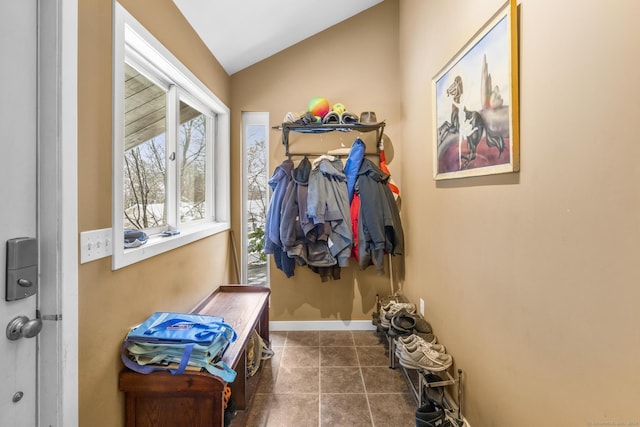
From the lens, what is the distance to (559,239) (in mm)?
1025

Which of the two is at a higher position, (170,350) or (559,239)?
(559,239)

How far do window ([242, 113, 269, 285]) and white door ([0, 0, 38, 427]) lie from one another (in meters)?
2.11

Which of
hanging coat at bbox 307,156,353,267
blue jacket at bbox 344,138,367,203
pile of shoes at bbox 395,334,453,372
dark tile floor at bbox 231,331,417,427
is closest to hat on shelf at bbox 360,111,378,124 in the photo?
blue jacket at bbox 344,138,367,203

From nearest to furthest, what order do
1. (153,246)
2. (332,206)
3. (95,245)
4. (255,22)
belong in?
(95,245) < (153,246) < (255,22) < (332,206)

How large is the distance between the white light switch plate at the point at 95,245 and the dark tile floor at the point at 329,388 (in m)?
1.22

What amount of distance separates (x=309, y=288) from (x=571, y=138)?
2.47 m

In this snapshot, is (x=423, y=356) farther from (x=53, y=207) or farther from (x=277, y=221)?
(x=53, y=207)

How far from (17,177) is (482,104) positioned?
72.3 inches

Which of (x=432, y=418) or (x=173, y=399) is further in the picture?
(x=432, y=418)

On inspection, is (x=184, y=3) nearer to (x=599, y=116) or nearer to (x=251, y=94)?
(x=251, y=94)

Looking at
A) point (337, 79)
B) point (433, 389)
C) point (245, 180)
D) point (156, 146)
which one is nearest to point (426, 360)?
point (433, 389)

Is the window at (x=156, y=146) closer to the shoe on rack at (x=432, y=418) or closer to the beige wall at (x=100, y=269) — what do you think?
the beige wall at (x=100, y=269)

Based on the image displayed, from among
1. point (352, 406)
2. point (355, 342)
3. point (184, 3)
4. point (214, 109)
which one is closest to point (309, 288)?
point (355, 342)

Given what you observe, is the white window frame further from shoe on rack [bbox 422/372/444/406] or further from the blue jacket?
shoe on rack [bbox 422/372/444/406]
